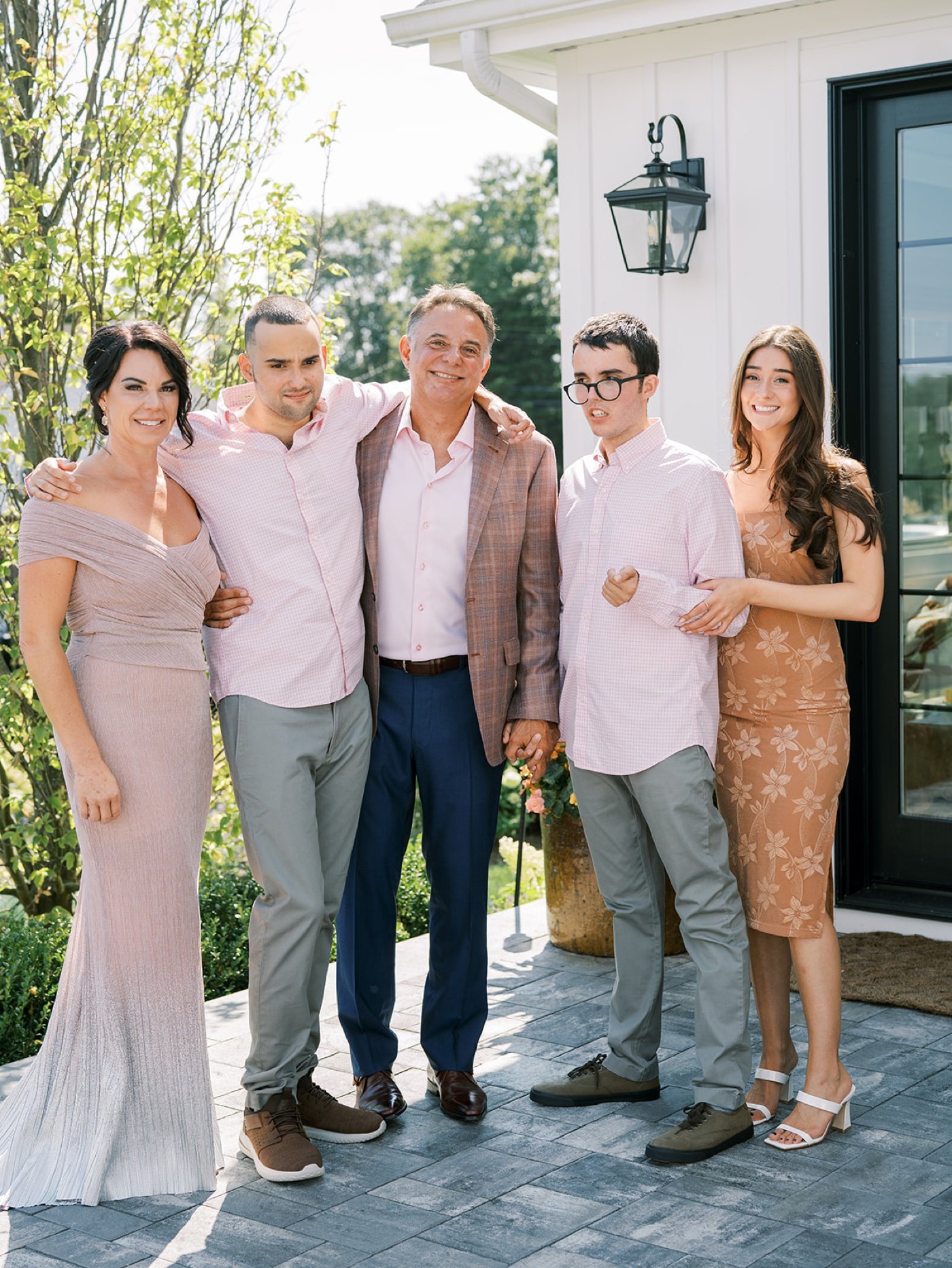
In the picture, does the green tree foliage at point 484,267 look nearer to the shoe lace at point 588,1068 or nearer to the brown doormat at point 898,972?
the brown doormat at point 898,972

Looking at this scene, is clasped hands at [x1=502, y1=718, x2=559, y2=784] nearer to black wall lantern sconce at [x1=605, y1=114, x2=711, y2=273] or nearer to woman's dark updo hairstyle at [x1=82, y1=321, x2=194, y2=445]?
woman's dark updo hairstyle at [x1=82, y1=321, x2=194, y2=445]

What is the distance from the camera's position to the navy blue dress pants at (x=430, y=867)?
3.21 m

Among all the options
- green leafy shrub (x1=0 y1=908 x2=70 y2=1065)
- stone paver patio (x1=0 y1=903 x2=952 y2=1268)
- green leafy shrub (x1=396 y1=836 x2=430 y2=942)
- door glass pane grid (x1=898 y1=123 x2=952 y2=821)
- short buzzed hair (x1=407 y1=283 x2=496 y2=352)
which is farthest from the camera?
green leafy shrub (x1=396 y1=836 x2=430 y2=942)

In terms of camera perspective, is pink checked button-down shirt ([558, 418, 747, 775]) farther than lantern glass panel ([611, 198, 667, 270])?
No

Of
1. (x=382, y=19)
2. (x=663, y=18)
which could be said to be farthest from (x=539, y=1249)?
(x=382, y=19)

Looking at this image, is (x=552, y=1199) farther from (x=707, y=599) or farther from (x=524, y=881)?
(x=524, y=881)

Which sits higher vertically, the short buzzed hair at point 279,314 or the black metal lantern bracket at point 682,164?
the black metal lantern bracket at point 682,164

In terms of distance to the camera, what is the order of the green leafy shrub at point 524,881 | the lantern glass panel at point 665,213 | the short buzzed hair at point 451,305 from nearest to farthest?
the short buzzed hair at point 451,305 → the lantern glass panel at point 665,213 → the green leafy shrub at point 524,881

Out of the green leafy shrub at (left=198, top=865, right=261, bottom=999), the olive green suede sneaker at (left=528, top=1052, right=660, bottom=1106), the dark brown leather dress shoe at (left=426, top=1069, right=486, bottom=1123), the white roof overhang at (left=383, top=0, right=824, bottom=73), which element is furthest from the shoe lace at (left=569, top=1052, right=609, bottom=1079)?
the white roof overhang at (left=383, top=0, right=824, bottom=73)

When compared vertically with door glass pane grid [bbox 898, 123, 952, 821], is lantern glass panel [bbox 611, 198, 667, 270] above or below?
above

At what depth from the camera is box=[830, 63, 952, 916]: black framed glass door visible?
13.8 feet

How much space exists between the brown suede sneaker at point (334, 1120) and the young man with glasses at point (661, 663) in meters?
0.61

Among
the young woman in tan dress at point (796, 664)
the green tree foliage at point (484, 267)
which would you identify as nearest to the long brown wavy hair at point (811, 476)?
the young woman in tan dress at point (796, 664)

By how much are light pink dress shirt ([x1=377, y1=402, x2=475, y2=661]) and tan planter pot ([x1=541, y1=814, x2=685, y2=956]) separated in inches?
53.3
